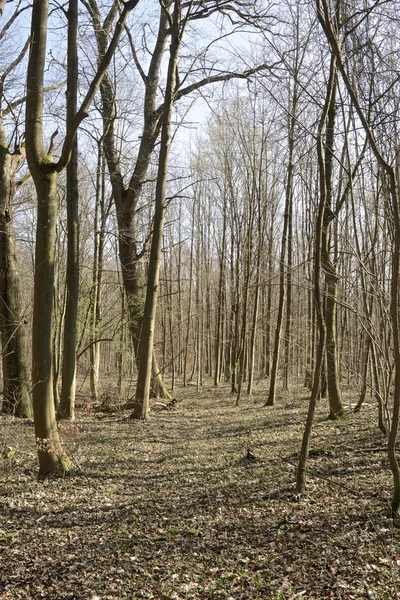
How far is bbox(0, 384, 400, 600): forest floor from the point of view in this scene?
12.1ft

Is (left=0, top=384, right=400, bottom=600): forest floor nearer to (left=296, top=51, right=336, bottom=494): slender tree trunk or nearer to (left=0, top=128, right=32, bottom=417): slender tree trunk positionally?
(left=296, top=51, right=336, bottom=494): slender tree trunk

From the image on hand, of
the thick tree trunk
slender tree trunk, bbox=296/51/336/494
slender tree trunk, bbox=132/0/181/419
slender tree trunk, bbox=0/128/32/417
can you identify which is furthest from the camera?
slender tree trunk, bbox=132/0/181/419

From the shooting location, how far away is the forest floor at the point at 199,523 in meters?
3.69

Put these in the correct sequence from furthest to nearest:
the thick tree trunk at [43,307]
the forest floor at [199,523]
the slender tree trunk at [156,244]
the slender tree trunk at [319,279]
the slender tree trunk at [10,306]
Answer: the slender tree trunk at [156,244]
the slender tree trunk at [10,306]
the thick tree trunk at [43,307]
the slender tree trunk at [319,279]
the forest floor at [199,523]

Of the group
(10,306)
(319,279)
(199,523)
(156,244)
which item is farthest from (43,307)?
(10,306)

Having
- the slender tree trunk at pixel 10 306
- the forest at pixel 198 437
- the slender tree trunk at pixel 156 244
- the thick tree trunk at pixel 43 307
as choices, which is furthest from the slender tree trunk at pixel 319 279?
the slender tree trunk at pixel 10 306

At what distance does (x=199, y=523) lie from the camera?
4973 millimetres

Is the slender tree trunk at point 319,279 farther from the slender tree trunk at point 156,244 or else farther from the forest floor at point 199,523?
the slender tree trunk at point 156,244

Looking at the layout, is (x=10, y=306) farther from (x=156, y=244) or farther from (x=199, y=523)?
(x=199, y=523)

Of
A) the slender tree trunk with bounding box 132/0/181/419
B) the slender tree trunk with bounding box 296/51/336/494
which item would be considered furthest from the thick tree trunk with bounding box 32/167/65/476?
the slender tree trunk with bounding box 132/0/181/419

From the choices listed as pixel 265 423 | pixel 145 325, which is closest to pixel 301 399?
pixel 265 423

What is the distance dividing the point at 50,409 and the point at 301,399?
10.8 meters

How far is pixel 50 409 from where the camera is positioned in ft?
20.4

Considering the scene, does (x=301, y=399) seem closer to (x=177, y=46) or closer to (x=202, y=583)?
(x=177, y=46)
